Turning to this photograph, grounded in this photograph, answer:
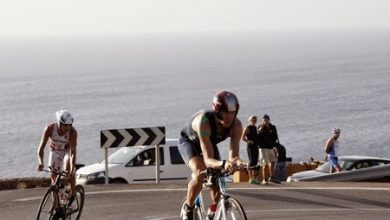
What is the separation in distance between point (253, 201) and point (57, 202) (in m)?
4.41

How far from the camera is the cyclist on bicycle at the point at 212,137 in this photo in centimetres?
908

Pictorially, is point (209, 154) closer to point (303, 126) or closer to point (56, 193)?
point (56, 193)

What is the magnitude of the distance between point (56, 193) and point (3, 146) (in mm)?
77506

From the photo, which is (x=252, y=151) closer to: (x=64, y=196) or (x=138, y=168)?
(x=138, y=168)

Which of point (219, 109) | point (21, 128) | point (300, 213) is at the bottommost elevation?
point (300, 213)

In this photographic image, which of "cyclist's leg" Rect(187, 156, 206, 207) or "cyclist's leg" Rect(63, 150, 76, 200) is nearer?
"cyclist's leg" Rect(187, 156, 206, 207)

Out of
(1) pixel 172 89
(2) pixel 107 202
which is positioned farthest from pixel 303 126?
(2) pixel 107 202

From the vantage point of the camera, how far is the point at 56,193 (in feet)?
41.0

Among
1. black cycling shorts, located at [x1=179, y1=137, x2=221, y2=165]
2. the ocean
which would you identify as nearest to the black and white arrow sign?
black cycling shorts, located at [x1=179, y1=137, x2=221, y2=165]

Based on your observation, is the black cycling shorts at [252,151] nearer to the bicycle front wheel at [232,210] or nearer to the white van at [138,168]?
the white van at [138,168]

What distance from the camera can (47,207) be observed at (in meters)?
12.6

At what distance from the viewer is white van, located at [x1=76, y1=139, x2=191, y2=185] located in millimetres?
24188

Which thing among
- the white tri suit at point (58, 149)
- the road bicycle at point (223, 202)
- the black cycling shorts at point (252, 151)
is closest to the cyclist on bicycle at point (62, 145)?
the white tri suit at point (58, 149)

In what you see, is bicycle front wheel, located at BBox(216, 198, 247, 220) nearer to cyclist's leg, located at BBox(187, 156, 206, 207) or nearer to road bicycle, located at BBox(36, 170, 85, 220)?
cyclist's leg, located at BBox(187, 156, 206, 207)
